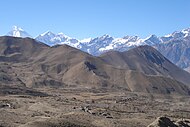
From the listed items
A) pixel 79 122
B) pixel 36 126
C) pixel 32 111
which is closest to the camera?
pixel 36 126

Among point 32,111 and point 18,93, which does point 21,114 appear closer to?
point 32,111

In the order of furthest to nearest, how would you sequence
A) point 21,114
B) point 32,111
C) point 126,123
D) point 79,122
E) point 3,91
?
point 3,91, point 32,111, point 21,114, point 126,123, point 79,122

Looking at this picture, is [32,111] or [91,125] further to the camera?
[32,111]

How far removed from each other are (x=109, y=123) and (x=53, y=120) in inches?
563

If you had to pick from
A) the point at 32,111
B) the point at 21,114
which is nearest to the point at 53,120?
the point at 21,114

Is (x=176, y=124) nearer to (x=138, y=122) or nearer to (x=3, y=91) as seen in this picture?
(x=138, y=122)

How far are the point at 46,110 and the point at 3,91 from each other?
60.3m

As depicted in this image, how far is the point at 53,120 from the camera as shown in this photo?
76188mm

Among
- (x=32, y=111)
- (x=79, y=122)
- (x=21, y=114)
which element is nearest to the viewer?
(x=79, y=122)

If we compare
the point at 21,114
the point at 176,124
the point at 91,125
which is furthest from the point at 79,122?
the point at 21,114

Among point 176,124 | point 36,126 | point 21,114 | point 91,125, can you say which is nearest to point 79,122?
point 91,125

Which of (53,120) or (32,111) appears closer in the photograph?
(53,120)

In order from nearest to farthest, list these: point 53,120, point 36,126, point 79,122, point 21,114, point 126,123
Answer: point 36,126
point 53,120
point 79,122
point 126,123
point 21,114

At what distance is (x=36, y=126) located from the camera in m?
70.9
